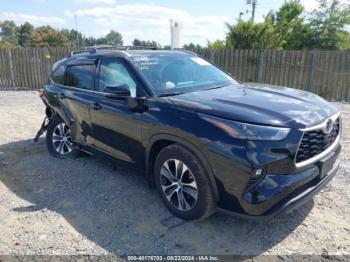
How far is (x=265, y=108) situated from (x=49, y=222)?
258 centimetres

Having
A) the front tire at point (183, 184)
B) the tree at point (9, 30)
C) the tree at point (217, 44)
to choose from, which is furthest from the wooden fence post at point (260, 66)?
the tree at point (9, 30)

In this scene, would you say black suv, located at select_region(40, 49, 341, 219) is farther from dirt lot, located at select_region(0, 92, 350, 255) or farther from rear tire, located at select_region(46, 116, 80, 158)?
rear tire, located at select_region(46, 116, 80, 158)

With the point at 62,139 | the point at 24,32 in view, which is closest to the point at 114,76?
the point at 62,139

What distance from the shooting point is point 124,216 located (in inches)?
139

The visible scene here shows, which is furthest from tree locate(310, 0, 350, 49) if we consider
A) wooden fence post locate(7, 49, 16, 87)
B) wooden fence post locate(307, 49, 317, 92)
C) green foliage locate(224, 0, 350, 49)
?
wooden fence post locate(7, 49, 16, 87)

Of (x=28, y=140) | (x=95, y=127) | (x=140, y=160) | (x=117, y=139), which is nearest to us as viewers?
(x=140, y=160)

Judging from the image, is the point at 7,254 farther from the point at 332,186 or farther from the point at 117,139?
the point at 332,186

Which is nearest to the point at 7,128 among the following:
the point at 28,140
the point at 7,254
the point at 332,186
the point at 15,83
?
the point at 28,140

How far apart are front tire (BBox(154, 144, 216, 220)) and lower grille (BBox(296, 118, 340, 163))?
34.7 inches

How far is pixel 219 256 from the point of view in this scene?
9.33 ft

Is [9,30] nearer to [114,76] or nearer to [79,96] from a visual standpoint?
[79,96]

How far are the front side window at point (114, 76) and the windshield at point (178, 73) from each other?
7.3 inches

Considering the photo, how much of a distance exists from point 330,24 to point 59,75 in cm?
2143

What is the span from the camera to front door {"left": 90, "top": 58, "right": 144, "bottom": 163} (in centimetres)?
366
